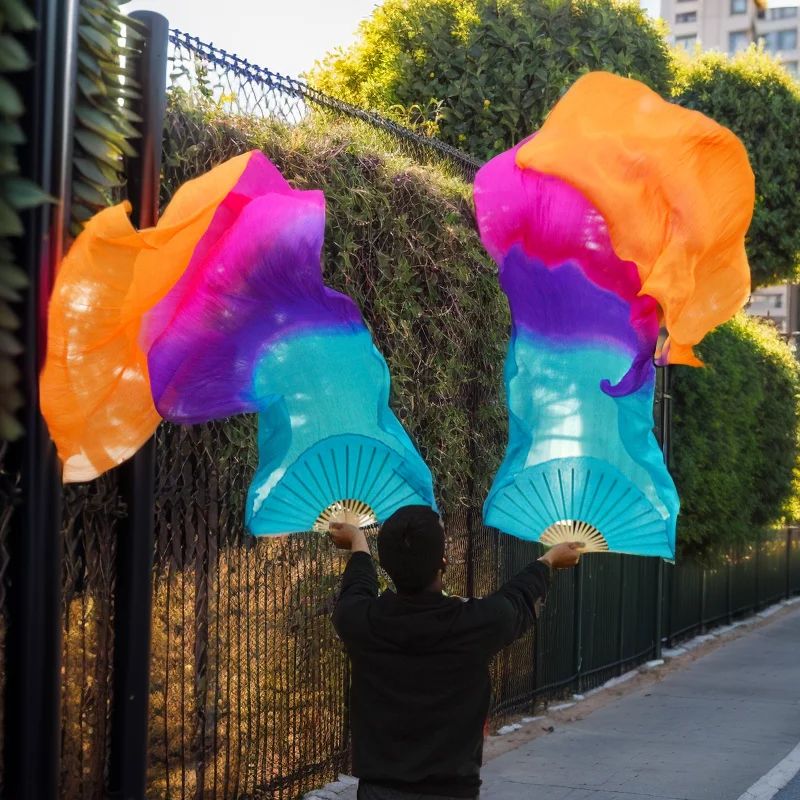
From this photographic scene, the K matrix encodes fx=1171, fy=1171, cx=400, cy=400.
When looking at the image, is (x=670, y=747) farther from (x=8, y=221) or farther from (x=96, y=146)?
(x=8, y=221)

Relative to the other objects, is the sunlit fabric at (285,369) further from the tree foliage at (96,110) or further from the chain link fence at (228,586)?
the chain link fence at (228,586)

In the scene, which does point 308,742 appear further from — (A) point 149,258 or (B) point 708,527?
(B) point 708,527

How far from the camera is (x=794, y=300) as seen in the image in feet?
104

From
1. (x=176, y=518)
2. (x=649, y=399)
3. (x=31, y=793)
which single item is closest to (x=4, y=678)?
(x=31, y=793)

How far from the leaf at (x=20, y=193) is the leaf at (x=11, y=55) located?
30 cm

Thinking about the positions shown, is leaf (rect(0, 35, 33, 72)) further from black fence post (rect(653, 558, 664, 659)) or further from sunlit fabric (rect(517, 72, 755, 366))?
black fence post (rect(653, 558, 664, 659))

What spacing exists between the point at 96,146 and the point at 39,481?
3.51ft

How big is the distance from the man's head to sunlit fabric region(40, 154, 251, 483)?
889 millimetres

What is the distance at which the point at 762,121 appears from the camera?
15742 mm

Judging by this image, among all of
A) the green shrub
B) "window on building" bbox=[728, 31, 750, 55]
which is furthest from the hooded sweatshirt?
"window on building" bbox=[728, 31, 750, 55]

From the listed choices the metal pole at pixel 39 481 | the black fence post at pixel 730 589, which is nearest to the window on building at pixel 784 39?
the black fence post at pixel 730 589

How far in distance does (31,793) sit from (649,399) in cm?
234

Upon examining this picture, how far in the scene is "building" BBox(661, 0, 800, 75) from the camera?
8900 cm

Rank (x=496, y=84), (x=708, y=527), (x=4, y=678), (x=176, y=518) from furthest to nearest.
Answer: (x=708, y=527) < (x=496, y=84) < (x=176, y=518) < (x=4, y=678)
